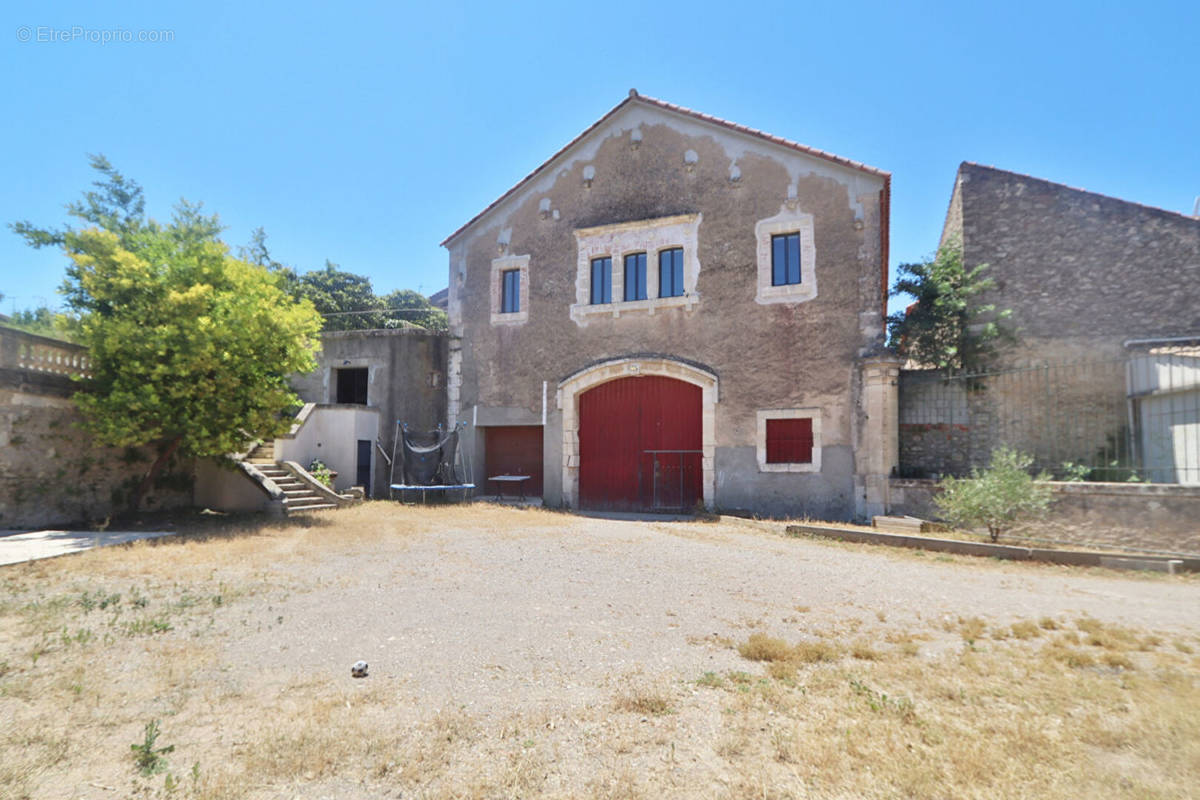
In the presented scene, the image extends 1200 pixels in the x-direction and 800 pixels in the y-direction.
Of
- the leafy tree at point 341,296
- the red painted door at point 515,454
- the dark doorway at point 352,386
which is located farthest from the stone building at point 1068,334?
the leafy tree at point 341,296

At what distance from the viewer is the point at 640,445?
1268cm

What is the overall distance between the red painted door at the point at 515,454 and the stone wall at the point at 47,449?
7015 mm

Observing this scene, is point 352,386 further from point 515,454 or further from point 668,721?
point 668,721

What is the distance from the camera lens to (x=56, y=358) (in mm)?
9008

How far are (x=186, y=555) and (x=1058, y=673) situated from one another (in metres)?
8.22

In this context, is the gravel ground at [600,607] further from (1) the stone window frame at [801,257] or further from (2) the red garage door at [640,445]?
(1) the stone window frame at [801,257]

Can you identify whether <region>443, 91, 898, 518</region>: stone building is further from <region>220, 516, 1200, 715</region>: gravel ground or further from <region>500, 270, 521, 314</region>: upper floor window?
<region>220, 516, 1200, 715</region>: gravel ground

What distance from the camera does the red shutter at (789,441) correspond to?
11.2m

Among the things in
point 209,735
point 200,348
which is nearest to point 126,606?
point 209,735

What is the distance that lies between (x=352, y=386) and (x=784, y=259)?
11583mm

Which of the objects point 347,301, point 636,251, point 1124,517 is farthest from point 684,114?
point 347,301

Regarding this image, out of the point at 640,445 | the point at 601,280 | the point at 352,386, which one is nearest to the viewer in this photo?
the point at 640,445

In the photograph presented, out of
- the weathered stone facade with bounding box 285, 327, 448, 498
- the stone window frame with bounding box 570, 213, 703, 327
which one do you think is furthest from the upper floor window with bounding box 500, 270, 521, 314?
the weathered stone facade with bounding box 285, 327, 448, 498

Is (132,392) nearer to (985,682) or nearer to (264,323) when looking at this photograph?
(264,323)
